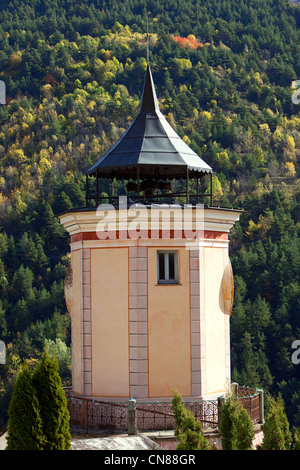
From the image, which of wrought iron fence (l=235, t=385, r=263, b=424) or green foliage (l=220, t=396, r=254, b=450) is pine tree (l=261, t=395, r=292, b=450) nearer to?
green foliage (l=220, t=396, r=254, b=450)

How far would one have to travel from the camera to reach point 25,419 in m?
18.5

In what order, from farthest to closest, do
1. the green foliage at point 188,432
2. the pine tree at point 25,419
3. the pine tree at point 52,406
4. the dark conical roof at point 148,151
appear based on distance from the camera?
the dark conical roof at point 148,151
the green foliage at point 188,432
the pine tree at point 52,406
the pine tree at point 25,419

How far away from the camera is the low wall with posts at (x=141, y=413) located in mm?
23078

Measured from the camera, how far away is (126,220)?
23844 mm

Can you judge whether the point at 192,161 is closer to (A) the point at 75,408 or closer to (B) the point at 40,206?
(A) the point at 75,408

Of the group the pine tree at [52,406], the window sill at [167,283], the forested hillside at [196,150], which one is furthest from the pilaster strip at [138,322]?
the forested hillside at [196,150]

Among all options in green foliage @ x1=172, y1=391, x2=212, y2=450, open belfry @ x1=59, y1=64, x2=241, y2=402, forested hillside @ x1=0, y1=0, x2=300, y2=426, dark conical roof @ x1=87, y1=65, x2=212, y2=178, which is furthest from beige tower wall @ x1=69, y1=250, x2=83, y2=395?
forested hillside @ x1=0, y1=0, x2=300, y2=426

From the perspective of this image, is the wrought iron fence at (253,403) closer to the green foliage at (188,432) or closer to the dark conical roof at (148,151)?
the green foliage at (188,432)

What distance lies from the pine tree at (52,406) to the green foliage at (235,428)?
3.08 metres

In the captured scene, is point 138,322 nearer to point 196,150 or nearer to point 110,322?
point 110,322

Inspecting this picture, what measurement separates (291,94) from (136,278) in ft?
529

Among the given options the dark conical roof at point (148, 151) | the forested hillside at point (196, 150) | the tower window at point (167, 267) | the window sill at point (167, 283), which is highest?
the forested hillside at point (196, 150)

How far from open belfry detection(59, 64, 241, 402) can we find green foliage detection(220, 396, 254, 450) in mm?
3994
